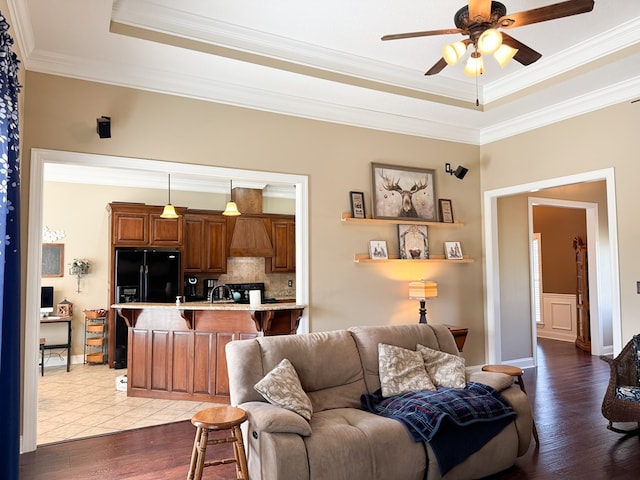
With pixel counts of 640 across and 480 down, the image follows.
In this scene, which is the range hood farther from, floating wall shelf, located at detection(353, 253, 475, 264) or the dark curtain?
the dark curtain

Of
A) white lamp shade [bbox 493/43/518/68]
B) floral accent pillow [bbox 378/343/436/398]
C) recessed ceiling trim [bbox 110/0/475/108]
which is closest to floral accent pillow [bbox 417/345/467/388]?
floral accent pillow [bbox 378/343/436/398]

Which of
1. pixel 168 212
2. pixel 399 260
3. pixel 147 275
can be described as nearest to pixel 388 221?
pixel 399 260

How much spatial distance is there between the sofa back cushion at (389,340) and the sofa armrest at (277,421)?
92 centimetres

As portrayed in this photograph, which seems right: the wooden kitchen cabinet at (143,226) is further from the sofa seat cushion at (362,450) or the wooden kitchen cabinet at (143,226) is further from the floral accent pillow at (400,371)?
the sofa seat cushion at (362,450)

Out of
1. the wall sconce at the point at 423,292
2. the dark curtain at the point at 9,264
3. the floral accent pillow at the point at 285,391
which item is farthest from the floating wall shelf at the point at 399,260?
the dark curtain at the point at 9,264

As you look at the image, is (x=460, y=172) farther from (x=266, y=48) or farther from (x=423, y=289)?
(x=266, y=48)

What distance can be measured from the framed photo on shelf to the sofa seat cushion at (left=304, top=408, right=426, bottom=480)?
110 inches

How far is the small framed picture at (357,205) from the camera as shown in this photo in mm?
5200

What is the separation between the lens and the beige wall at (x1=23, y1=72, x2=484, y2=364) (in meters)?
4.03

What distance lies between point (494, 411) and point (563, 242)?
23.4 ft

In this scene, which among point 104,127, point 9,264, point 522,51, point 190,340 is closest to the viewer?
point 9,264

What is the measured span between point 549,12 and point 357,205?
2804 mm

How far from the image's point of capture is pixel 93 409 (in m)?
4.79

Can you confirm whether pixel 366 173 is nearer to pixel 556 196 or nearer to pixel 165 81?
pixel 165 81
